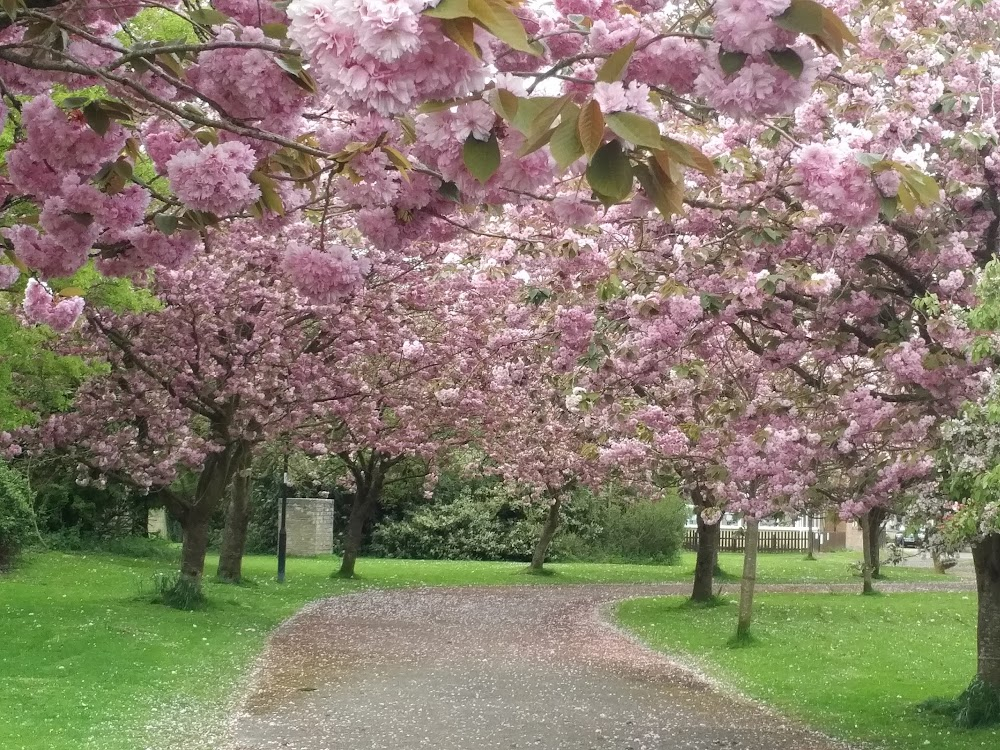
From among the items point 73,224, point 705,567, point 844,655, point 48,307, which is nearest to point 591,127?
point 73,224

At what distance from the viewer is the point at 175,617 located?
570 inches

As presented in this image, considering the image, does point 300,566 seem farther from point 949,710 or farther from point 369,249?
point 949,710

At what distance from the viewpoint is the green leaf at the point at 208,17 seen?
2992 mm

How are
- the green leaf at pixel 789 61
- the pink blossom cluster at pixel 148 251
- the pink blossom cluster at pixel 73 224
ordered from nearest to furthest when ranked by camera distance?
the green leaf at pixel 789 61
the pink blossom cluster at pixel 73 224
the pink blossom cluster at pixel 148 251

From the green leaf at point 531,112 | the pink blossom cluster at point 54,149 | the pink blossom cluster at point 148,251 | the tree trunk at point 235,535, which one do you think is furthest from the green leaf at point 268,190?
Result: the tree trunk at point 235,535

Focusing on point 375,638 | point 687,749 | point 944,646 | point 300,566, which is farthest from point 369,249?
point 300,566

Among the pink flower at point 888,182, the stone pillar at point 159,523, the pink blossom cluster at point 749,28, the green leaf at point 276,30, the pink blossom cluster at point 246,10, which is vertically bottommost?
the stone pillar at point 159,523

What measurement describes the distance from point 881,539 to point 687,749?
2746cm

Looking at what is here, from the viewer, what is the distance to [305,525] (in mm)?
34906

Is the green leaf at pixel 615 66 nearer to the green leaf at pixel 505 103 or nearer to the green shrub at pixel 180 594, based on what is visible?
the green leaf at pixel 505 103

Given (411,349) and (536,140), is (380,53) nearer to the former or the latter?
(536,140)

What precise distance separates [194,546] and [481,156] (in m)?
15.3

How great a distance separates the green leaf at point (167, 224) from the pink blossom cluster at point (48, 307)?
215 centimetres

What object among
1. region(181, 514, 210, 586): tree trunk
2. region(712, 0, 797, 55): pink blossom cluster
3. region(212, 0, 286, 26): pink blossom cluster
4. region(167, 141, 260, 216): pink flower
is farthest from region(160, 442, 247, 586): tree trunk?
region(712, 0, 797, 55): pink blossom cluster
